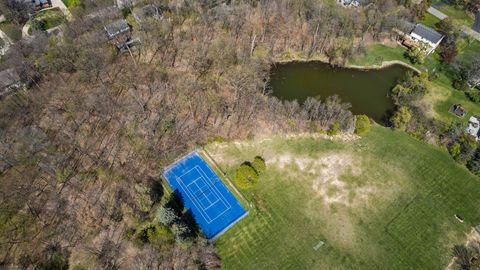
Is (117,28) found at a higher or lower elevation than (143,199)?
higher

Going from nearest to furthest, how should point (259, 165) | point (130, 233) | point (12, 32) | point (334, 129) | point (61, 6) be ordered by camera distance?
point (130, 233)
point (259, 165)
point (334, 129)
point (12, 32)
point (61, 6)

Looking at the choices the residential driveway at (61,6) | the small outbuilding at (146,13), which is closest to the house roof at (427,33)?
the small outbuilding at (146,13)

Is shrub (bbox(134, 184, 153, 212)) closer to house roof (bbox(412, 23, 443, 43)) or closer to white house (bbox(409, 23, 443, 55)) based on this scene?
white house (bbox(409, 23, 443, 55))

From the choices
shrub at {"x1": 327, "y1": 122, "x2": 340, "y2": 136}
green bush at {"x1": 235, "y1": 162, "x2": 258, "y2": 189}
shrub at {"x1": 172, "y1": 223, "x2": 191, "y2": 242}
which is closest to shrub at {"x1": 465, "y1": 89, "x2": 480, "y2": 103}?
shrub at {"x1": 327, "y1": 122, "x2": 340, "y2": 136}

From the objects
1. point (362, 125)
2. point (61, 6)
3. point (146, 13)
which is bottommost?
point (362, 125)

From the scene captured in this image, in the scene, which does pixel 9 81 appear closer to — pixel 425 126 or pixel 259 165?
pixel 259 165

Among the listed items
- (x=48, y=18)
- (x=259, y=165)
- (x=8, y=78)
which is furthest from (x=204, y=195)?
(x=48, y=18)

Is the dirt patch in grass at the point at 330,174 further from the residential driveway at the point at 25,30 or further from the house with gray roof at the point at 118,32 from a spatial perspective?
the residential driveway at the point at 25,30
